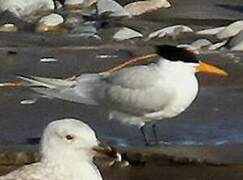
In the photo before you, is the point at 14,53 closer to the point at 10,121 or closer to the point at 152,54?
the point at 152,54

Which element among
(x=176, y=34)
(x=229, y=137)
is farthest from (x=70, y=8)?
(x=229, y=137)

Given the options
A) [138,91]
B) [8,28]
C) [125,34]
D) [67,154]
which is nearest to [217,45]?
[125,34]

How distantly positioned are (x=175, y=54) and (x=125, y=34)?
16.9ft

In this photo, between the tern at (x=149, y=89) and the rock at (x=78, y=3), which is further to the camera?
the rock at (x=78, y=3)

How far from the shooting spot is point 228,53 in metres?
12.6

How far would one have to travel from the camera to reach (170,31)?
1465 cm

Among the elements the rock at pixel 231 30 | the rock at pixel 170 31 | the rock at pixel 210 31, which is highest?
the rock at pixel 231 30

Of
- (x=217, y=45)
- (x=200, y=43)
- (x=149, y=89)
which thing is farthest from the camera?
(x=200, y=43)

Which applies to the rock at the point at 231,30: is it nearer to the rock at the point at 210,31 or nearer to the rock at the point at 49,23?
the rock at the point at 210,31

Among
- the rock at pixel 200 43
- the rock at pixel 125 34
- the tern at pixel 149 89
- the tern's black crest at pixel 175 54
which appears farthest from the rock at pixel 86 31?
the tern's black crest at pixel 175 54

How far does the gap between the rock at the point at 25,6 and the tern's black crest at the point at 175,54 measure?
7009 millimetres

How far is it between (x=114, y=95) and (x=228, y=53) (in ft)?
11.1

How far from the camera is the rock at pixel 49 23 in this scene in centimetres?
1526

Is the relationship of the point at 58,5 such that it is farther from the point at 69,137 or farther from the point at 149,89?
the point at 69,137
